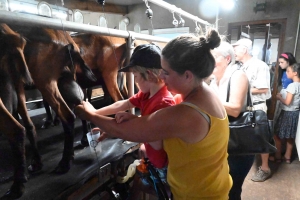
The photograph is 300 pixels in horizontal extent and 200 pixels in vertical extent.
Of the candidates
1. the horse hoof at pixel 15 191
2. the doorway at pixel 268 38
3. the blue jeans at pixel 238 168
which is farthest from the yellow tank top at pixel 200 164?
the doorway at pixel 268 38

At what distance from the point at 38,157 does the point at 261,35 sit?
462cm

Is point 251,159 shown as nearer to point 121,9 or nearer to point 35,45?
point 35,45

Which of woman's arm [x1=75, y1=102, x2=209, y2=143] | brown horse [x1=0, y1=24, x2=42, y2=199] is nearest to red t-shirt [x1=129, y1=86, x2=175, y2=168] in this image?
woman's arm [x1=75, y1=102, x2=209, y2=143]

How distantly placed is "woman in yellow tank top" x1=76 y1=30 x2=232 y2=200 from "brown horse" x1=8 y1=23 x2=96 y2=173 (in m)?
0.35

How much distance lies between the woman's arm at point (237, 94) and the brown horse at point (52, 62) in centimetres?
87

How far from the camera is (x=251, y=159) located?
4.47 feet

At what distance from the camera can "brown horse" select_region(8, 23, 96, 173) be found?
0.99 meters

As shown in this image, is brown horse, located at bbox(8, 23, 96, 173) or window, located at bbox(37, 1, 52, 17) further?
window, located at bbox(37, 1, 52, 17)

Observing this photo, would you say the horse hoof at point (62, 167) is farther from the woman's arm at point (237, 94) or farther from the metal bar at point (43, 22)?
the woman's arm at point (237, 94)

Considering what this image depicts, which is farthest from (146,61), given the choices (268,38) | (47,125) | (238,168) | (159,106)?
(268,38)

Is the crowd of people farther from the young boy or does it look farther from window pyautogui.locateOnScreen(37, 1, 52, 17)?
window pyautogui.locateOnScreen(37, 1, 52, 17)

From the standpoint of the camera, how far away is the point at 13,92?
95 centimetres

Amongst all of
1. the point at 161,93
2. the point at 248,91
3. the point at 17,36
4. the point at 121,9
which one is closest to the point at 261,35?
the point at 121,9

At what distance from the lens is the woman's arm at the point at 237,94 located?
4.16 feet
